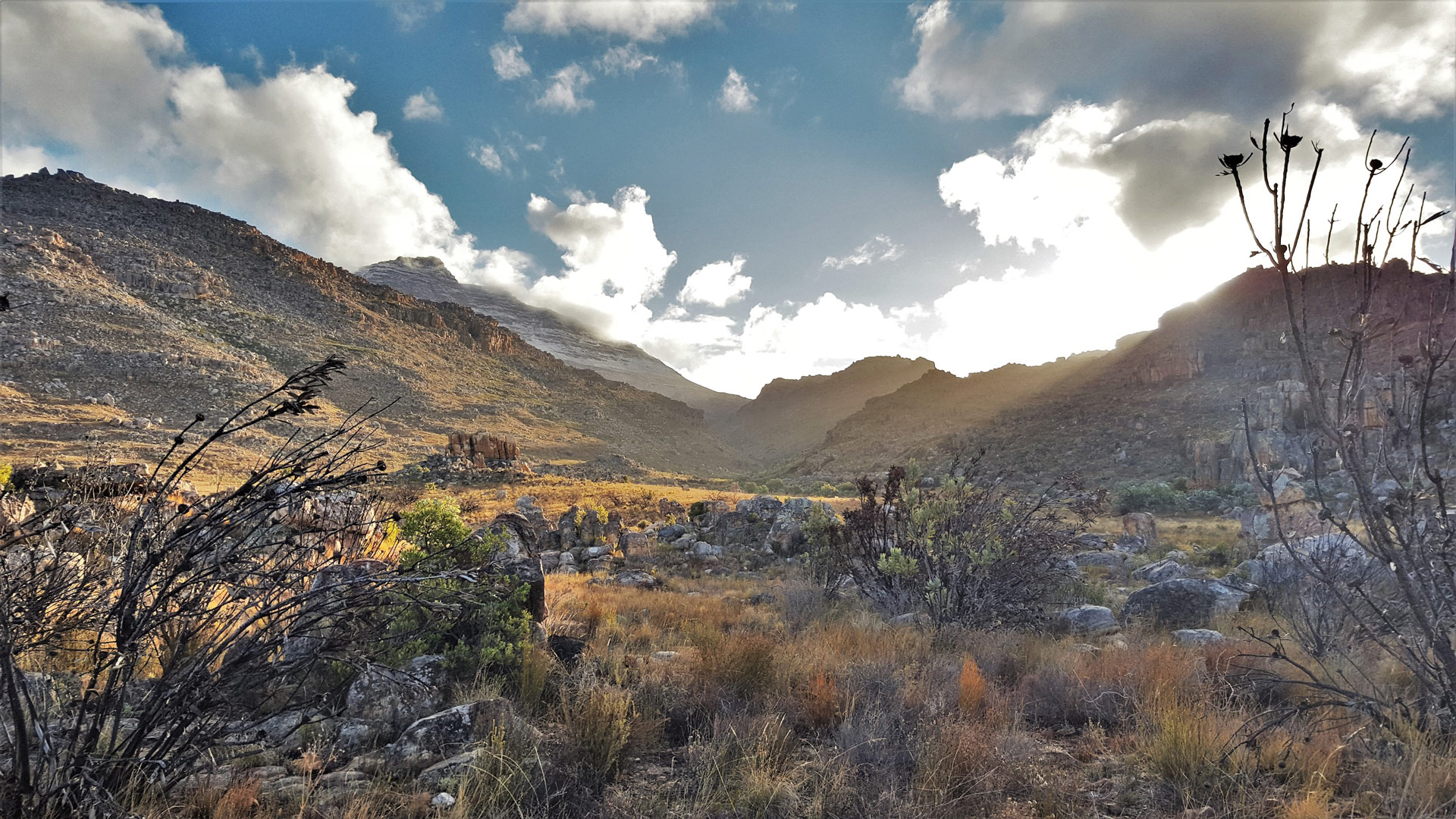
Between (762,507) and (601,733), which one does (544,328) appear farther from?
(601,733)

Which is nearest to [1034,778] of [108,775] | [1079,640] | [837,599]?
[1079,640]

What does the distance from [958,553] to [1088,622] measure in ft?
5.79

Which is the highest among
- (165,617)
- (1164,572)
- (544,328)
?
(544,328)

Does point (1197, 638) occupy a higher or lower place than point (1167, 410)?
lower

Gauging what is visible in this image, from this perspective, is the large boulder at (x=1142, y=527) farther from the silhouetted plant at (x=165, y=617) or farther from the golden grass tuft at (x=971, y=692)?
the silhouetted plant at (x=165, y=617)

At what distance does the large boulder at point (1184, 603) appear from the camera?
23.6 feet

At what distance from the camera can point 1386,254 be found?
2883mm

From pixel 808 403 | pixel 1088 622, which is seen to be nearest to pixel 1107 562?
pixel 1088 622

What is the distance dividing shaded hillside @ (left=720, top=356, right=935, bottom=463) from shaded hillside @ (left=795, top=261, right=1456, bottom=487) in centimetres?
5594

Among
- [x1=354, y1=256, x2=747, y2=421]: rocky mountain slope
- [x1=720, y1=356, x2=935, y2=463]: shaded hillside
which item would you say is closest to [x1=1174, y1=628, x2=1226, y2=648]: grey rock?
[x1=720, y1=356, x2=935, y2=463]: shaded hillside

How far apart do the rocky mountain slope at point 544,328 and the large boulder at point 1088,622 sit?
12606 centimetres

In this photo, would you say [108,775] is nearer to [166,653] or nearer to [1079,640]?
[166,653]

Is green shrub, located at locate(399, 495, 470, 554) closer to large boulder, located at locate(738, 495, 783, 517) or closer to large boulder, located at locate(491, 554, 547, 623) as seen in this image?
large boulder, located at locate(491, 554, 547, 623)

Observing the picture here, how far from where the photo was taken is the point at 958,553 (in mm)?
7160
